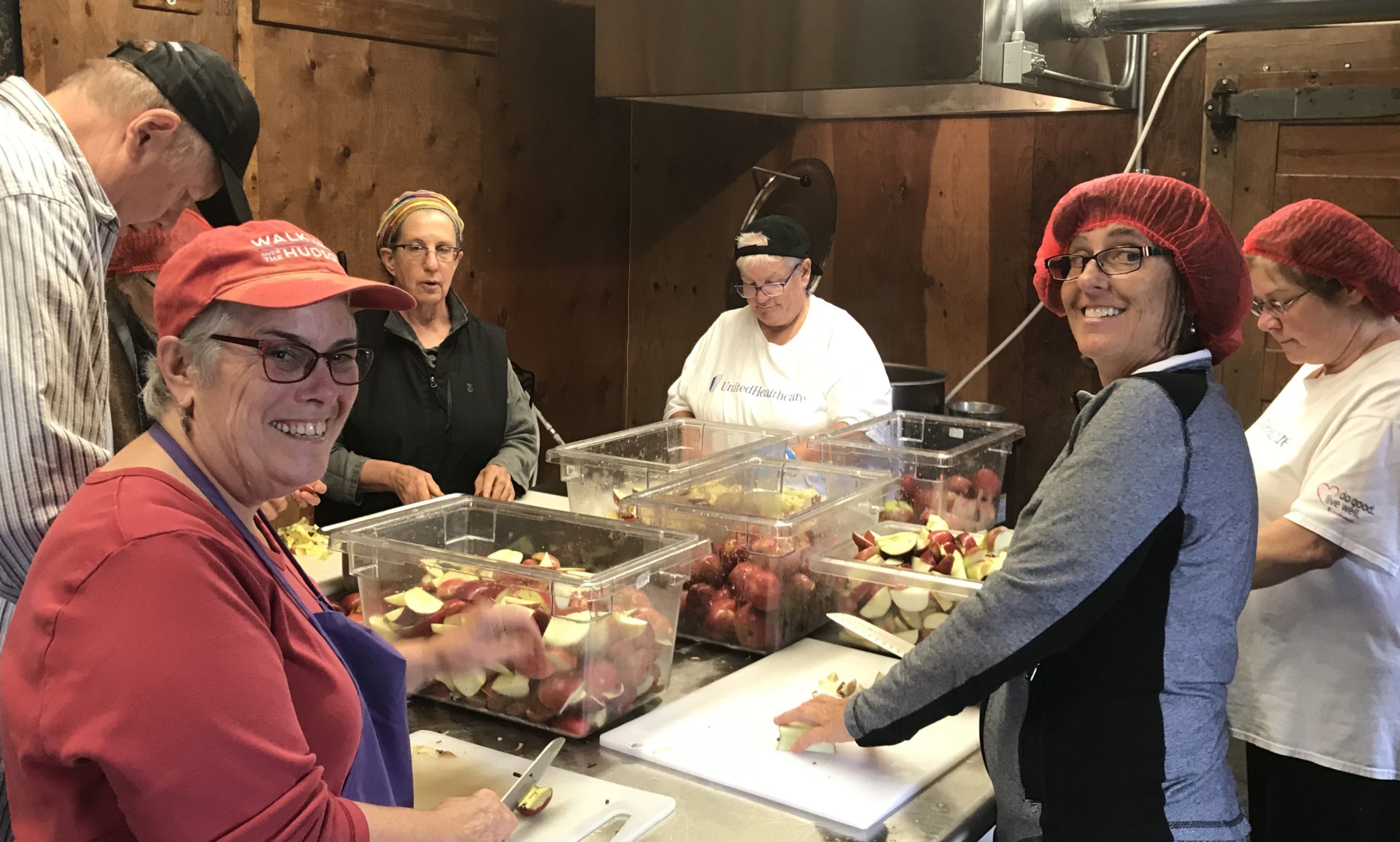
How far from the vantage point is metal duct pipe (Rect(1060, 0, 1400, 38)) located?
106 inches

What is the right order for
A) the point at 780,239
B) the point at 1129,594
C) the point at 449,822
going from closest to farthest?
1. the point at 449,822
2. the point at 1129,594
3. the point at 780,239

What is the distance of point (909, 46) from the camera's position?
294 cm

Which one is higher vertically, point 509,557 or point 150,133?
point 150,133

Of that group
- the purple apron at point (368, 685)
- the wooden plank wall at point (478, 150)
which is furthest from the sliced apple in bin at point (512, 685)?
the wooden plank wall at point (478, 150)

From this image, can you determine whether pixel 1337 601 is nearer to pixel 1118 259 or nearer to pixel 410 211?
pixel 1118 259

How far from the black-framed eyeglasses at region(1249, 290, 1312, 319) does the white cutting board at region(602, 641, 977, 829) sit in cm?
103

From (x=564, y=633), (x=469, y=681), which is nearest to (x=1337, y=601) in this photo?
(x=564, y=633)

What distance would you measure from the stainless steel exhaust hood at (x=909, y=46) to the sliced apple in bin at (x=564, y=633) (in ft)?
6.29

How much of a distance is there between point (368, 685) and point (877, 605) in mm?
924

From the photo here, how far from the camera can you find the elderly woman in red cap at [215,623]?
2.99ft

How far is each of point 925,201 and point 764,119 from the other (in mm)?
862

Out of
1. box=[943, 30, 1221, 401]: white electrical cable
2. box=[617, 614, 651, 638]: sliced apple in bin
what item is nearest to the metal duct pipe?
box=[943, 30, 1221, 401]: white electrical cable

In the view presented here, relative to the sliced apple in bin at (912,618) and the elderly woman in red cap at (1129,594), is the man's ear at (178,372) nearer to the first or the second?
the elderly woman in red cap at (1129,594)

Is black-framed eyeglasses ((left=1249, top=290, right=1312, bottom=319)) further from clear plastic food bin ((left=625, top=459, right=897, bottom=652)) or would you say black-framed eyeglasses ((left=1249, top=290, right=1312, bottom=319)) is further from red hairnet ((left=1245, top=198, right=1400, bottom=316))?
clear plastic food bin ((left=625, top=459, right=897, bottom=652))
